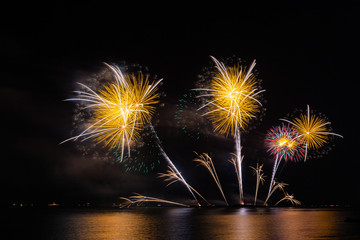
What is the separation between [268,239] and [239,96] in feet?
58.8

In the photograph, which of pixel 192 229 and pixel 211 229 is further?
pixel 192 229

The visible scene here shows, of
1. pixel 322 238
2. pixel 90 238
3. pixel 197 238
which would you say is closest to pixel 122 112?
pixel 90 238

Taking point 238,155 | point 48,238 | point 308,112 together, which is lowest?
point 48,238

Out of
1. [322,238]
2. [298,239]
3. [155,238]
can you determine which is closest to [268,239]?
[298,239]

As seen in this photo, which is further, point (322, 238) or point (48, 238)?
point (48, 238)

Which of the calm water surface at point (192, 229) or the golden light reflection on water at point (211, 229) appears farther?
the calm water surface at point (192, 229)

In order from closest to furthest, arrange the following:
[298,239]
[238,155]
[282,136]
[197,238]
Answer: [298,239]
[197,238]
[282,136]
[238,155]

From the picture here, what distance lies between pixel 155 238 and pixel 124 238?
2418 millimetres

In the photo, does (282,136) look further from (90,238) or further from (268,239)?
(90,238)

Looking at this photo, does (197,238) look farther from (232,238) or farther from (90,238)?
(90,238)

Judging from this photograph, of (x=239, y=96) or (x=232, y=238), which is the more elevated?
(x=239, y=96)

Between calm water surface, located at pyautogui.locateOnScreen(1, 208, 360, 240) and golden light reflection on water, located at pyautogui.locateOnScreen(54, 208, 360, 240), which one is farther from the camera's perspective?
calm water surface, located at pyautogui.locateOnScreen(1, 208, 360, 240)

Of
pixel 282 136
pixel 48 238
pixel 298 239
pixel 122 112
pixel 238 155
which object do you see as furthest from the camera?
pixel 238 155

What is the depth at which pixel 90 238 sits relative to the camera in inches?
1078
